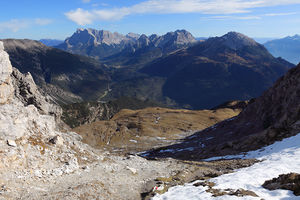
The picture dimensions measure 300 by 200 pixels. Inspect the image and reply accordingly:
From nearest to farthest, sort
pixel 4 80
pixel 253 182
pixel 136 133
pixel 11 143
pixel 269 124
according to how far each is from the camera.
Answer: pixel 253 182 → pixel 11 143 → pixel 4 80 → pixel 269 124 → pixel 136 133

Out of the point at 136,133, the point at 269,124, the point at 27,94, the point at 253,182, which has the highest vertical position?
the point at 27,94

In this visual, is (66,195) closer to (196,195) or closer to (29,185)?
(29,185)

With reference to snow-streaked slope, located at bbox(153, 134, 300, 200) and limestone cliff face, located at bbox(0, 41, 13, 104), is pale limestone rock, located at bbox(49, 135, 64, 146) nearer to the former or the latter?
limestone cliff face, located at bbox(0, 41, 13, 104)

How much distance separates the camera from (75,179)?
30594 mm

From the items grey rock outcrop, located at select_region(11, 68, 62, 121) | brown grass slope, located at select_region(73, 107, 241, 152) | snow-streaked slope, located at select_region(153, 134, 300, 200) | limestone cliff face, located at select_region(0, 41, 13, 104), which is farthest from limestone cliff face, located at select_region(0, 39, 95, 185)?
brown grass slope, located at select_region(73, 107, 241, 152)

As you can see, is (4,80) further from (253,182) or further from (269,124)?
(269,124)

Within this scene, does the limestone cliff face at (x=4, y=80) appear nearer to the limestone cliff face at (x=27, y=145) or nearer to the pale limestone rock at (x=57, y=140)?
the limestone cliff face at (x=27, y=145)

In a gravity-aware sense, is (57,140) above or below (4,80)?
below

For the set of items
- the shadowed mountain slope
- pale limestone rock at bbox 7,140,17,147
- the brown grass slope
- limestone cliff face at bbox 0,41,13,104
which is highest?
limestone cliff face at bbox 0,41,13,104

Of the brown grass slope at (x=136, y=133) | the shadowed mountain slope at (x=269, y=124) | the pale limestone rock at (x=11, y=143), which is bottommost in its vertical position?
the brown grass slope at (x=136, y=133)

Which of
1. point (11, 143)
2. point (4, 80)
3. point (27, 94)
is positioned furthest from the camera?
point (27, 94)

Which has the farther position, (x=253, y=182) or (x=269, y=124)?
(x=269, y=124)

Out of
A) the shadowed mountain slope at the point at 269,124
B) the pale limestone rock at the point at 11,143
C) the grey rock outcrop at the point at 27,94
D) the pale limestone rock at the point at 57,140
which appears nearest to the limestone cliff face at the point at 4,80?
the pale limestone rock at the point at 11,143

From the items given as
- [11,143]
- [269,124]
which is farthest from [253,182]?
[269,124]
